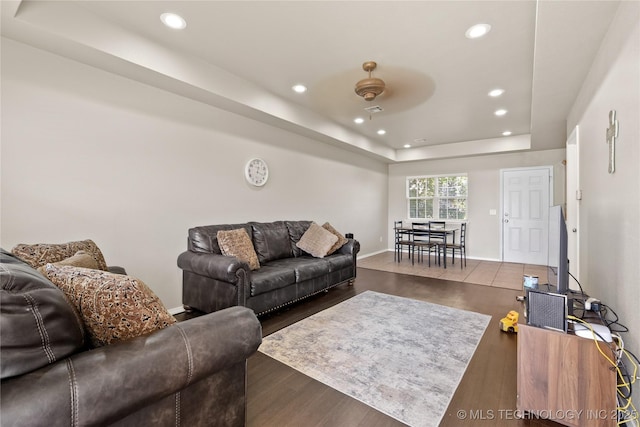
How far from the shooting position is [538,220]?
6.09 meters

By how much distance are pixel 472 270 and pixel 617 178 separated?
408 centimetres

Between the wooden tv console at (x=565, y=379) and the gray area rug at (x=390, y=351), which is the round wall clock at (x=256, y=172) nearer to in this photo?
the gray area rug at (x=390, y=351)

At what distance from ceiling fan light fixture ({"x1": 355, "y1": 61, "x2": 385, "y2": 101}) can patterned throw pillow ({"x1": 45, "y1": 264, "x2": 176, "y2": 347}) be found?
293 cm

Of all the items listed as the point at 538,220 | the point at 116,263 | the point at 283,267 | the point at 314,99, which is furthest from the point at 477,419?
the point at 538,220

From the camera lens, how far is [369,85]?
124 inches

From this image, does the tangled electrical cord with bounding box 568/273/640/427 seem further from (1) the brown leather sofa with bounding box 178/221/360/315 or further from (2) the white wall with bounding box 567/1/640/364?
(1) the brown leather sofa with bounding box 178/221/360/315

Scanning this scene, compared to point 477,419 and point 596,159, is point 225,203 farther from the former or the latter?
point 596,159

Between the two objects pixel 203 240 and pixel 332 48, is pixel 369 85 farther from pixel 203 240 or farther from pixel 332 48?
pixel 203 240

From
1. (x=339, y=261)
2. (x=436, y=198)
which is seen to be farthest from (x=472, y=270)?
(x=339, y=261)

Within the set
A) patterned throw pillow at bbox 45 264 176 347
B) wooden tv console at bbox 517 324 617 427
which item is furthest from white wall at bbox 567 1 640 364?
patterned throw pillow at bbox 45 264 176 347

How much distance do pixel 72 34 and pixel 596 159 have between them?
444 cm

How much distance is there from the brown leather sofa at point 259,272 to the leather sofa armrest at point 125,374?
1.59 metres

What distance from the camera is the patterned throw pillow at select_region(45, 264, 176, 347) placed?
3.50ft

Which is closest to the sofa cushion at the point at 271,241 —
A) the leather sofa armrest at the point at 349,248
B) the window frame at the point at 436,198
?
the leather sofa armrest at the point at 349,248
